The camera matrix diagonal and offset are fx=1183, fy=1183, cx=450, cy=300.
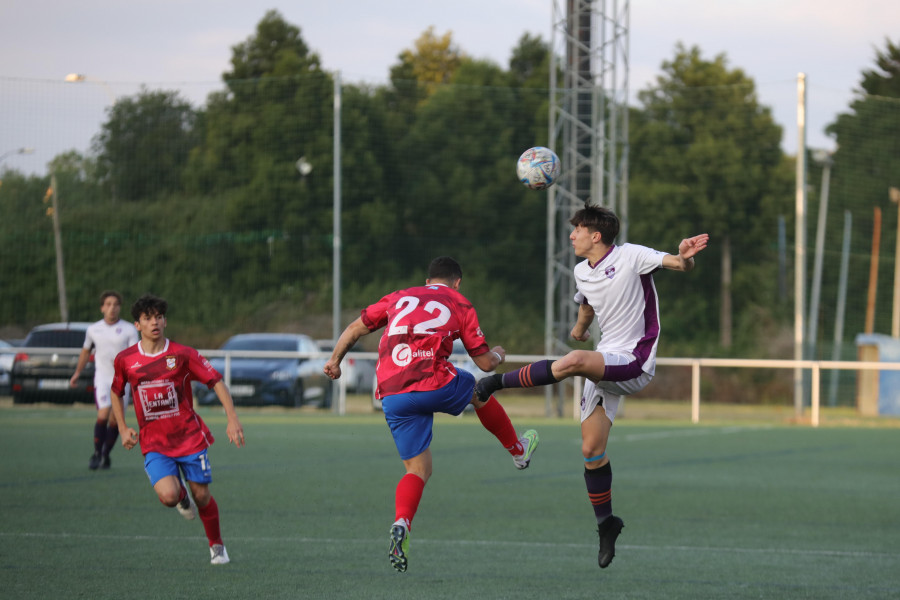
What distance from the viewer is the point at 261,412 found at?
23688mm

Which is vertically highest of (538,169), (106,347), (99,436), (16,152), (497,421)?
(16,152)

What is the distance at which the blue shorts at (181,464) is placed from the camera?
802cm

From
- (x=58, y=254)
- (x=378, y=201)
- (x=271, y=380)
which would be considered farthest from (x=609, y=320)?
(x=378, y=201)

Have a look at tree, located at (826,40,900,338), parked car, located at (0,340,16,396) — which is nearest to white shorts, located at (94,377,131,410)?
parked car, located at (0,340,16,396)

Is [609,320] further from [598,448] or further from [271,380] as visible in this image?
[271,380]

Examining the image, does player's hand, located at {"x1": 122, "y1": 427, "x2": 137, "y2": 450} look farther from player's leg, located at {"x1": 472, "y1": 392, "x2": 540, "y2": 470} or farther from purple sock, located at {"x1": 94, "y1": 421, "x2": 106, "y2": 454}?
purple sock, located at {"x1": 94, "y1": 421, "x2": 106, "y2": 454}

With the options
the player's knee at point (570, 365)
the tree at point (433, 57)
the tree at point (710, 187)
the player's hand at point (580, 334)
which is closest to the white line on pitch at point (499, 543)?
the player's hand at point (580, 334)

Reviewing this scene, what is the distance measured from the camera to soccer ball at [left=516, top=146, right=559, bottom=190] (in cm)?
754

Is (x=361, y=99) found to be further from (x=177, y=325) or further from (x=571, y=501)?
(x=571, y=501)

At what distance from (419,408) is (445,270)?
2.81 feet

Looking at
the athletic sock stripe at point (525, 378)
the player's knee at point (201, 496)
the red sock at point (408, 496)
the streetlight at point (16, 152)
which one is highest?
the streetlight at point (16, 152)

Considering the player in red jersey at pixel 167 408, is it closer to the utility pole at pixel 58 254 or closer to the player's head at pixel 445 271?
the player's head at pixel 445 271

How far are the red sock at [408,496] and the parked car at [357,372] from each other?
17.5 m

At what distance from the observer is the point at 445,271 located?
23.3ft
